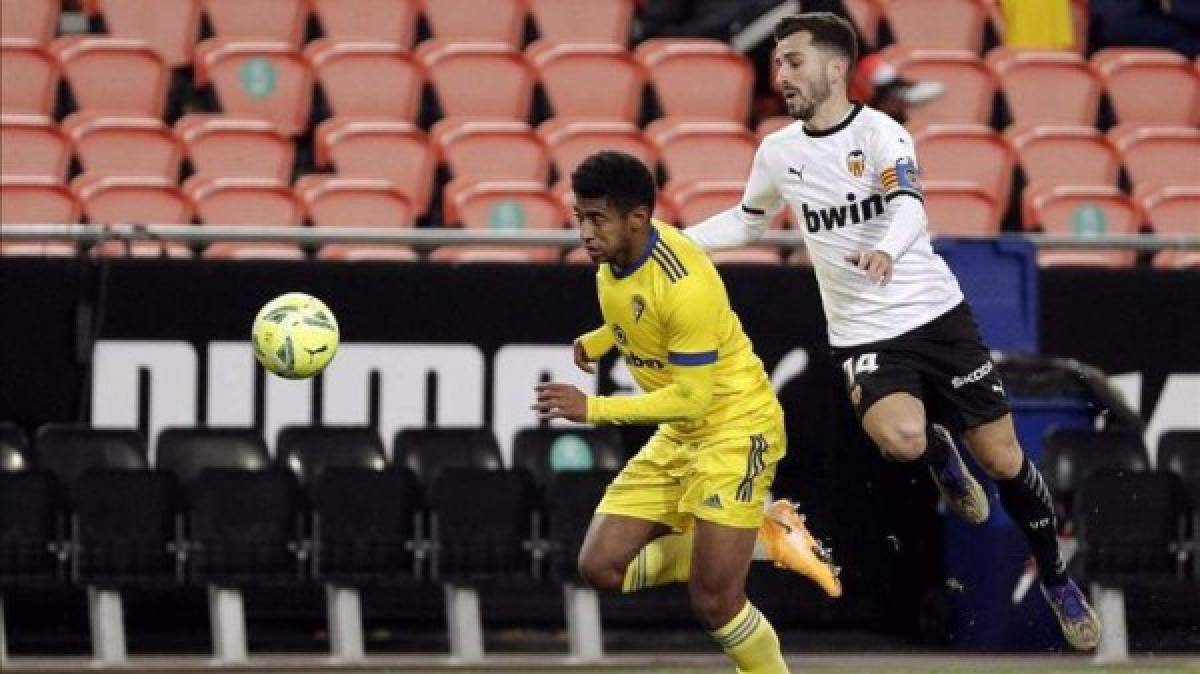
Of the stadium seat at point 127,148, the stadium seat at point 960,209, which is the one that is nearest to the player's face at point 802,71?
the stadium seat at point 960,209

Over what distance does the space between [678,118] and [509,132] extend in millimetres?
1326

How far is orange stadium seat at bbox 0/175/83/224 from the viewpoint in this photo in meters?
13.6

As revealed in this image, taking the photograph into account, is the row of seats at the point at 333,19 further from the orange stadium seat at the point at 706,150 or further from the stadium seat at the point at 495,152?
the orange stadium seat at the point at 706,150

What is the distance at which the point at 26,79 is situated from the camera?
14.8m

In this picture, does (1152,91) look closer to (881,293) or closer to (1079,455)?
(1079,455)

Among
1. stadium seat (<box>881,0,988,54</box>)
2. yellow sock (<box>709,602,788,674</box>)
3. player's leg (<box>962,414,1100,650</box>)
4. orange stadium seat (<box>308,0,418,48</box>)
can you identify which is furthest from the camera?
stadium seat (<box>881,0,988,54</box>)

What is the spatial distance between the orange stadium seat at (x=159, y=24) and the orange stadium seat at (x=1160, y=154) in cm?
565

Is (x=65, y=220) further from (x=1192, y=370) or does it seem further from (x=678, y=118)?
(x=1192, y=370)

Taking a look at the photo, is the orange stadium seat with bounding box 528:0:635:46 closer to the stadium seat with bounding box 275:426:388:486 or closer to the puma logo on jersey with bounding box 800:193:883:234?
the stadium seat with bounding box 275:426:388:486

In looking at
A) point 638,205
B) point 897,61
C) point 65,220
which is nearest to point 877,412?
point 638,205

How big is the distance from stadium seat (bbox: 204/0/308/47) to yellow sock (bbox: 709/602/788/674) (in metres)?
7.32

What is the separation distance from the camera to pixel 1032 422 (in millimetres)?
13344

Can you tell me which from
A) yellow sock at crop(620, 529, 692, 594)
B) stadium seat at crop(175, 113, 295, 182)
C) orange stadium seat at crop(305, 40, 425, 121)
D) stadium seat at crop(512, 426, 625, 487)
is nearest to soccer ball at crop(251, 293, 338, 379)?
yellow sock at crop(620, 529, 692, 594)

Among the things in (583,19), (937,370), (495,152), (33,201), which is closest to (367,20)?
(583,19)
